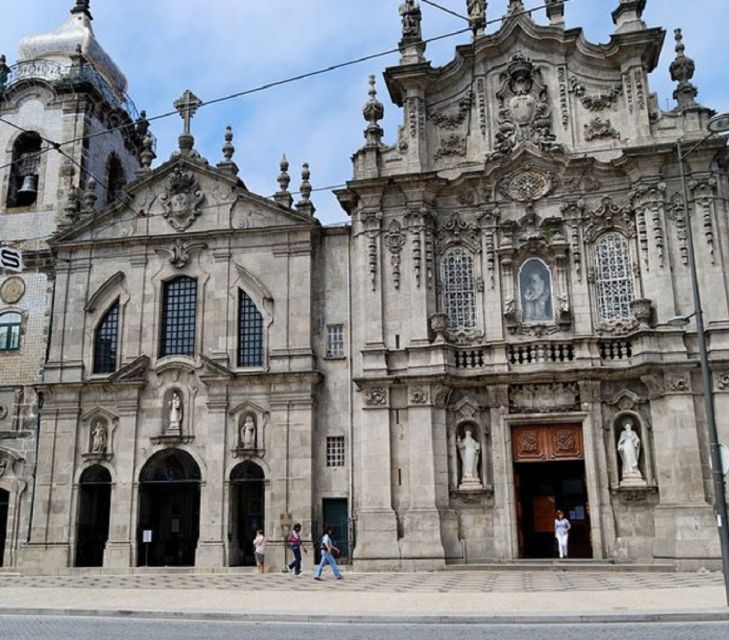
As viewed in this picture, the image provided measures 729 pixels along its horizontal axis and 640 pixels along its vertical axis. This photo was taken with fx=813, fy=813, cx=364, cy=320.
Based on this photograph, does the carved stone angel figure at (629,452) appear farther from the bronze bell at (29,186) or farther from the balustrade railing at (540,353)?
the bronze bell at (29,186)

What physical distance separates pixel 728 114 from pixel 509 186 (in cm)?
1131

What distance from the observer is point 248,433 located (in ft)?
90.9

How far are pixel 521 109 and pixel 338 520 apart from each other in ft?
51.2

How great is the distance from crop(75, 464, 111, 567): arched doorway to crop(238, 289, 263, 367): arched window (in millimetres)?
6382

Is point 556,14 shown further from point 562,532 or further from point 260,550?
point 260,550

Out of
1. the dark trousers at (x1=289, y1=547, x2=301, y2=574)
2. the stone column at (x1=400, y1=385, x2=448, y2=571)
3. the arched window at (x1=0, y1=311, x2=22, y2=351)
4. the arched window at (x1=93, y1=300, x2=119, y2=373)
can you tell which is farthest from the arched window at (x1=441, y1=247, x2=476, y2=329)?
the arched window at (x1=0, y1=311, x2=22, y2=351)

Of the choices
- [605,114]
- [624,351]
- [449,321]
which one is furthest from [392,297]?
[605,114]

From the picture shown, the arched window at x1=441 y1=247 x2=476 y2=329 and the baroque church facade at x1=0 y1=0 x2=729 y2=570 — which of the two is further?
the arched window at x1=441 y1=247 x2=476 y2=329

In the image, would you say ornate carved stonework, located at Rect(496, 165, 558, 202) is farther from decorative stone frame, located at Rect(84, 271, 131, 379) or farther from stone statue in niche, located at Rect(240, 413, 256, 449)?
decorative stone frame, located at Rect(84, 271, 131, 379)

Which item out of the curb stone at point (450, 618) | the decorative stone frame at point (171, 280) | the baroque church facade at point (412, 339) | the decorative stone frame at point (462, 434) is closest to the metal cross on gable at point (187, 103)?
the baroque church facade at point (412, 339)

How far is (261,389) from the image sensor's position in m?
28.1

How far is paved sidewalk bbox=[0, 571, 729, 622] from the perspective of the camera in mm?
14742

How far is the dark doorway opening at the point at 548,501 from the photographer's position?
26.3 metres

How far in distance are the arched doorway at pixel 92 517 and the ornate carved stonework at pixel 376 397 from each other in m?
9.75
